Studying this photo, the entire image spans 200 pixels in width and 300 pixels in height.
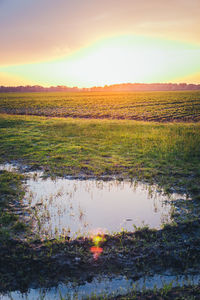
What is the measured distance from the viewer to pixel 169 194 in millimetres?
7484

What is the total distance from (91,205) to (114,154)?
5373 mm

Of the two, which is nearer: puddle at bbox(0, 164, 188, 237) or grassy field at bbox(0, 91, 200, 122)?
puddle at bbox(0, 164, 188, 237)

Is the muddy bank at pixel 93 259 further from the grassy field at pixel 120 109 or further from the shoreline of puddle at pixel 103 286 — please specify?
the grassy field at pixel 120 109

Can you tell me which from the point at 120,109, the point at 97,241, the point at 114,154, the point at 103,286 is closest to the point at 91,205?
the point at 97,241

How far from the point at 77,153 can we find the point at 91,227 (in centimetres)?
683

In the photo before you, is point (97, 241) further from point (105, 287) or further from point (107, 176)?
point (107, 176)

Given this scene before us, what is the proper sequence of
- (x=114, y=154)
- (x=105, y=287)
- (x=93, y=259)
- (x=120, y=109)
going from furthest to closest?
(x=120, y=109)
(x=114, y=154)
(x=93, y=259)
(x=105, y=287)

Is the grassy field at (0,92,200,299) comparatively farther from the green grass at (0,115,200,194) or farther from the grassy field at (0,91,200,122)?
the grassy field at (0,91,200,122)

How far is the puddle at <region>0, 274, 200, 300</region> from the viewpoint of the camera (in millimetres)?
3828

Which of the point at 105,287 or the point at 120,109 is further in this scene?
the point at 120,109

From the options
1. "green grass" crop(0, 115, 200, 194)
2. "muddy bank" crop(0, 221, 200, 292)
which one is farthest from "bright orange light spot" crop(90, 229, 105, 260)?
"green grass" crop(0, 115, 200, 194)

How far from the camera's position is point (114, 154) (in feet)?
39.4

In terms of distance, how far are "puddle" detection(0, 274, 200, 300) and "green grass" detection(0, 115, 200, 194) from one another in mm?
4187

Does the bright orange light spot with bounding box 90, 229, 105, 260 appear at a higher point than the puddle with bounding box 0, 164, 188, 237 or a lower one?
lower
